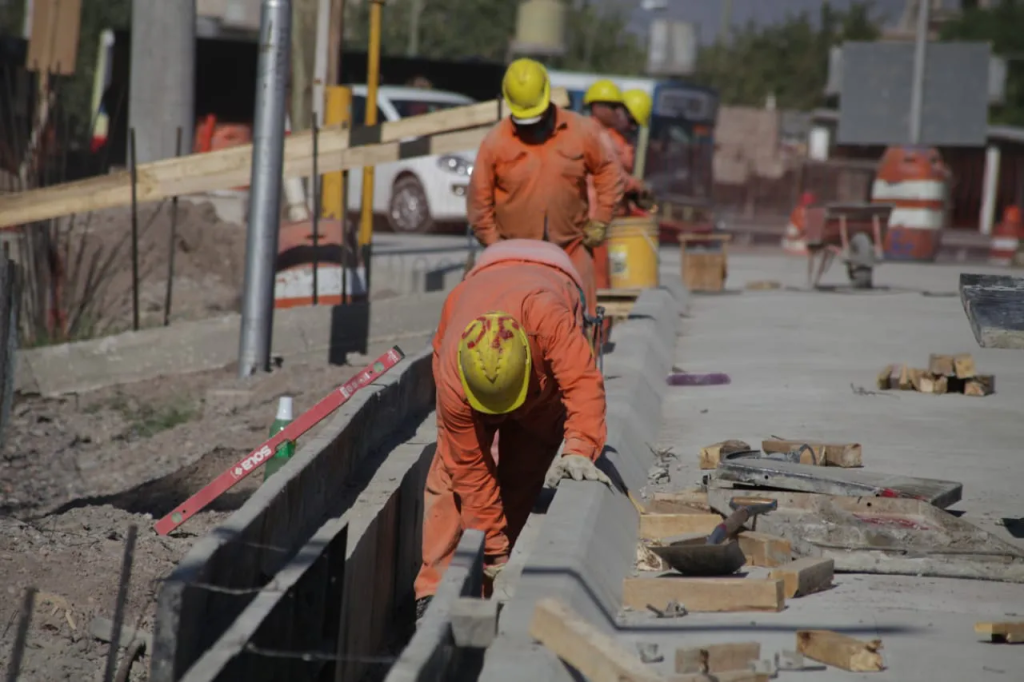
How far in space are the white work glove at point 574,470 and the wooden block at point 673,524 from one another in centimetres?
40

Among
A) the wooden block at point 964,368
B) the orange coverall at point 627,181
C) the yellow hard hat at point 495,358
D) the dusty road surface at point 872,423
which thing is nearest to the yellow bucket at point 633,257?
the orange coverall at point 627,181

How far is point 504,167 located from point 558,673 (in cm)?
520

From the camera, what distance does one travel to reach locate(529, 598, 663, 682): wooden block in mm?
4039

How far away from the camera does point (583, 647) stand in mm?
4129

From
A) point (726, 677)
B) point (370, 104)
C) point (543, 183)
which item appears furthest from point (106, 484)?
point (726, 677)

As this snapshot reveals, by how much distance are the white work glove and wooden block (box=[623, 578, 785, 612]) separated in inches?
25.0

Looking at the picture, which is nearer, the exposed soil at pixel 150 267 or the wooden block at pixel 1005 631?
the wooden block at pixel 1005 631

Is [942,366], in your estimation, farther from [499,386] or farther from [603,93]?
[499,386]

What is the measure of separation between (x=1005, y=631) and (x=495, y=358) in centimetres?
190

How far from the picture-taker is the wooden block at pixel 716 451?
736 cm

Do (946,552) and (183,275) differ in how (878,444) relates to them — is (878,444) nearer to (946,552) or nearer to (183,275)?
(946,552)

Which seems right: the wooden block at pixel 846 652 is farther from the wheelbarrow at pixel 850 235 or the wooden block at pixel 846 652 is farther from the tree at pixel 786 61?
the tree at pixel 786 61

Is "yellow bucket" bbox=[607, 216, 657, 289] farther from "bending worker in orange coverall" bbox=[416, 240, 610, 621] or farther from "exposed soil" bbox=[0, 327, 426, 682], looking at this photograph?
"bending worker in orange coverall" bbox=[416, 240, 610, 621]

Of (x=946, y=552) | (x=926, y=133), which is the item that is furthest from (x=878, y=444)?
(x=926, y=133)
